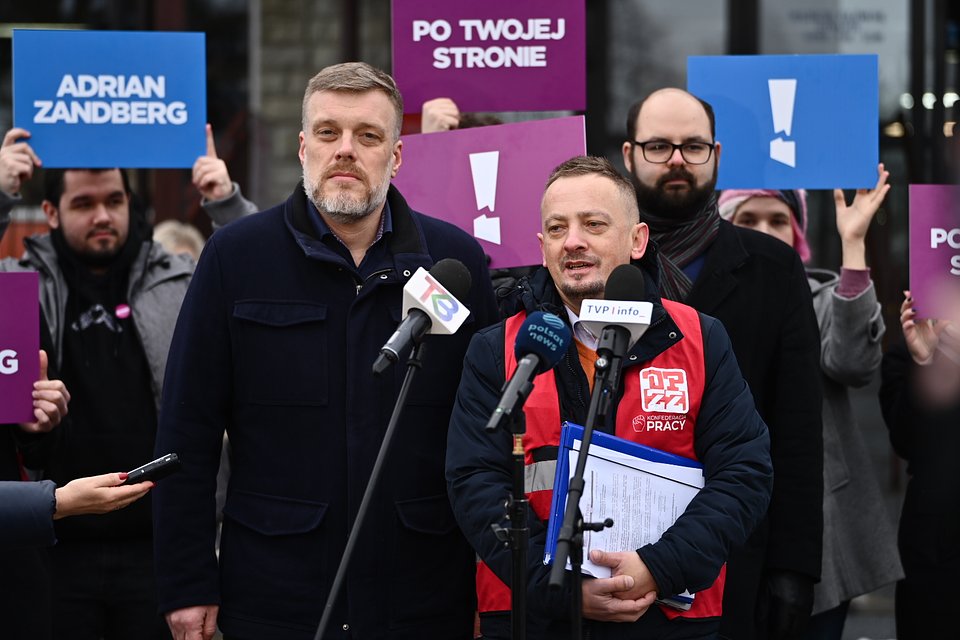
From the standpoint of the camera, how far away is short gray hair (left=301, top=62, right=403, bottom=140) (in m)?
3.92

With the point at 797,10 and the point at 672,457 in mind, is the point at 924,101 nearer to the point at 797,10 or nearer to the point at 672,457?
the point at 797,10

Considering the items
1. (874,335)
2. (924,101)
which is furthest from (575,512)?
(924,101)

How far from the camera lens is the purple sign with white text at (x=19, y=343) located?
4.36 metres

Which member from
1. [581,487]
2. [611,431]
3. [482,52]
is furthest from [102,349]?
[581,487]

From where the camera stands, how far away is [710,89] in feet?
16.6

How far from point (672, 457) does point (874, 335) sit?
1.67m

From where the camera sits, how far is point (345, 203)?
388 cm

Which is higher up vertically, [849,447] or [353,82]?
[353,82]

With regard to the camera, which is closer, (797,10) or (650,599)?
(650,599)

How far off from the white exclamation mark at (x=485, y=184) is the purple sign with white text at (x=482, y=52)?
33 centimetres

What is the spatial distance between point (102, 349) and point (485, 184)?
5.00 ft

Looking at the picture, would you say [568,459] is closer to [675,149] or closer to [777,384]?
[777,384]

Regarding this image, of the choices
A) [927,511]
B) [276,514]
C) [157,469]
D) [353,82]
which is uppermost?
[353,82]

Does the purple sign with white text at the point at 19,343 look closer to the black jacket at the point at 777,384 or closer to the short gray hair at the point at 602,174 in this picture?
the short gray hair at the point at 602,174
